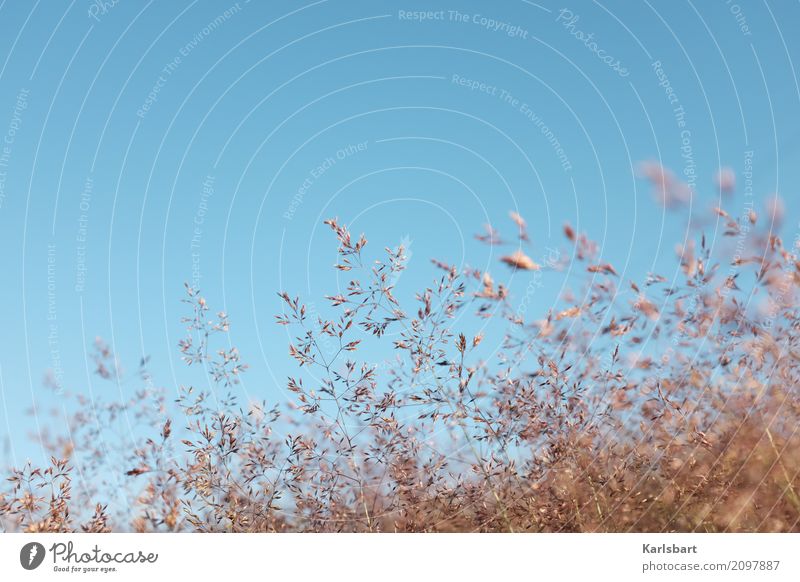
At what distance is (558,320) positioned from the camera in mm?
3627

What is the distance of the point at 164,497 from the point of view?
332 cm
